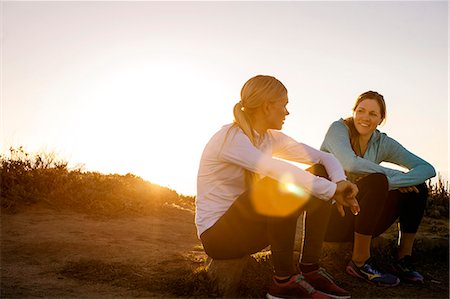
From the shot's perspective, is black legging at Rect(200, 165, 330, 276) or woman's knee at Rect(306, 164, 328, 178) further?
woman's knee at Rect(306, 164, 328, 178)

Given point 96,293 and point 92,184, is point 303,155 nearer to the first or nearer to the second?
point 96,293

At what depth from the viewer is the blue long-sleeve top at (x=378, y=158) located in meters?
4.84

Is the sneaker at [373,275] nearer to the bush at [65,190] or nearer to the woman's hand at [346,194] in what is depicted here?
the woman's hand at [346,194]

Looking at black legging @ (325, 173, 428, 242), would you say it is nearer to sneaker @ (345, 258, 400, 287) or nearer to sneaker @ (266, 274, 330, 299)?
sneaker @ (345, 258, 400, 287)

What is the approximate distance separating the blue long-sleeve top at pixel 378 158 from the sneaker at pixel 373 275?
2.79 ft

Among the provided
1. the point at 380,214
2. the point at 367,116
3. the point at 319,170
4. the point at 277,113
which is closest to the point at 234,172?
the point at 277,113

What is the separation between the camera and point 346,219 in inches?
194

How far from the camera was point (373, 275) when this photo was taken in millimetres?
4547

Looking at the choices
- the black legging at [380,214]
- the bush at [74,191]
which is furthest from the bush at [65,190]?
the black legging at [380,214]

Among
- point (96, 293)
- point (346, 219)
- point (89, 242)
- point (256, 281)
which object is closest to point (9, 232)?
point (89, 242)

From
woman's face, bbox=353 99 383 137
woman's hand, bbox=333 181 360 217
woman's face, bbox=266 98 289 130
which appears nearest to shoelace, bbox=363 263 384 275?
woman's hand, bbox=333 181 360 217

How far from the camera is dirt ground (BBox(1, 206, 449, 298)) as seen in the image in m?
4.17

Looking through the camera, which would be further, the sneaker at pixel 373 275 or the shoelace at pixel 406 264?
the shoelace at pixel 406 264

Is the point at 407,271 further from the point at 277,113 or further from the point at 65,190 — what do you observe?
the point at 65,190
